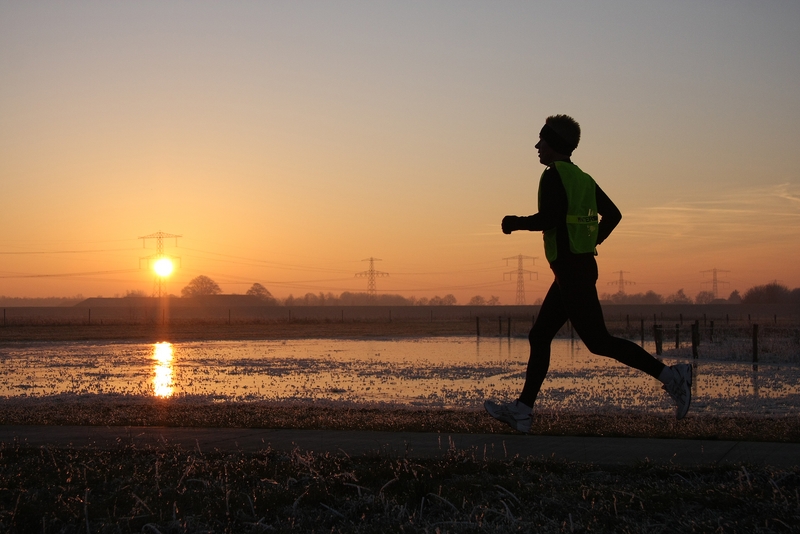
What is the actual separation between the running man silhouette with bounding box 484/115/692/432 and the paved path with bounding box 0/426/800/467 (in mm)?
527

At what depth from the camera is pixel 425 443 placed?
6.92m

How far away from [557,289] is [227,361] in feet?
75.2

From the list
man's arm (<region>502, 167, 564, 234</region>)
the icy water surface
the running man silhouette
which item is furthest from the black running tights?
the icy water surface

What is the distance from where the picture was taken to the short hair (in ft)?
20.1

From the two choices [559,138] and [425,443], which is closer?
[559,138]

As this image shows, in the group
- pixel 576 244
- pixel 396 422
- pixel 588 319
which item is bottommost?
pixel 396 422

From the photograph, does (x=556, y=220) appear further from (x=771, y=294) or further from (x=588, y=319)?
(x=771, y=294)

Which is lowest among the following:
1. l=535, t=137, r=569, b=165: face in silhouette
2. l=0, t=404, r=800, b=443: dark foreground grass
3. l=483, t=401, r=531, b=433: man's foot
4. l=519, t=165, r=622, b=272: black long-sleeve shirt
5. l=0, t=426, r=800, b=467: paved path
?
l=0, t=404, r=800, b=443: dark foreground grass

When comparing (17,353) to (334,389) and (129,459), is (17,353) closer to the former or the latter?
(334,389)

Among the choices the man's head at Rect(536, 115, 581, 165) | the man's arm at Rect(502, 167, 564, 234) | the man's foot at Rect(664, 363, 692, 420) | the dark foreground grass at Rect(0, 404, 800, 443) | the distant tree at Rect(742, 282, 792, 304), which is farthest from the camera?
the distant tree at Rect(742, 282, 792, 304)

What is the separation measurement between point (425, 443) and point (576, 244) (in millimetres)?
2249

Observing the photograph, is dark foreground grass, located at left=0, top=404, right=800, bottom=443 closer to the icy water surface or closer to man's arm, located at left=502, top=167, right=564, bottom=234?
man's arm, located at left=502, top=167, right=564, bottom=234

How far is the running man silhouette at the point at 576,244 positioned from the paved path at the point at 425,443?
0.53 meters

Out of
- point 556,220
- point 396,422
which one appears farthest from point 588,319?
point 396,422
